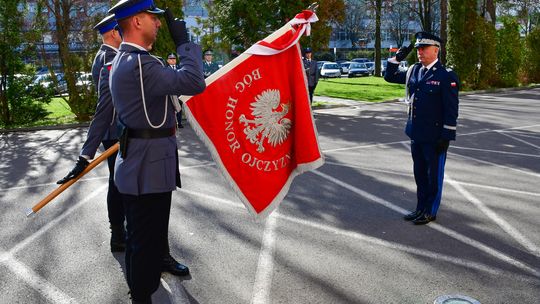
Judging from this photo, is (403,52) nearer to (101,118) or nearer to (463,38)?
(101,118)

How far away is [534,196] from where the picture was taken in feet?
20.4

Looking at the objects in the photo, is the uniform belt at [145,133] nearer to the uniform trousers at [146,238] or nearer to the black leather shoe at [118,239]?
the uniform trousers at [146,238]

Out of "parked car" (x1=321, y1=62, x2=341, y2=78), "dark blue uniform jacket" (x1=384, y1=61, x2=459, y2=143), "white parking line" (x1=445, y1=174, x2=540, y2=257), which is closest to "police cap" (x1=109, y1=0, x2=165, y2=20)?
"dark blue uniform jacket" (x1=384, y1=61, x2=459, y2=143)

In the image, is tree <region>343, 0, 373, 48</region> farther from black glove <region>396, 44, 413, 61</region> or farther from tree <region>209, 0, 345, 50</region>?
black glove <region>396, 44, 413, 61</region>

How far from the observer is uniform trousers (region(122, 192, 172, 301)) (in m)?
3.20

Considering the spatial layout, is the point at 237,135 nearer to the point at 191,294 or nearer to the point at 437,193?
the point at 191,294

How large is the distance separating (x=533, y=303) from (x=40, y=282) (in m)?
3.89

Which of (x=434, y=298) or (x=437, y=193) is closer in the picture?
(x=434, y=298)

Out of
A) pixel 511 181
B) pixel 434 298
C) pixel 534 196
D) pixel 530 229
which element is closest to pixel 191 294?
pixel 434 298

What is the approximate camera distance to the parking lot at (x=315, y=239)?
153 inches

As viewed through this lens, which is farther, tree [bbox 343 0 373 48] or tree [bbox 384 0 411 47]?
tree [bbox 343 0 373 48]

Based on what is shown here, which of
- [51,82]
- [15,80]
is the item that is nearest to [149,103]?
[15,80]

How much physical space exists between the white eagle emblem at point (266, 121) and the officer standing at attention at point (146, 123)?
698mm

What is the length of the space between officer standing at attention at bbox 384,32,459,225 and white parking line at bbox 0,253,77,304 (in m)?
3.55
